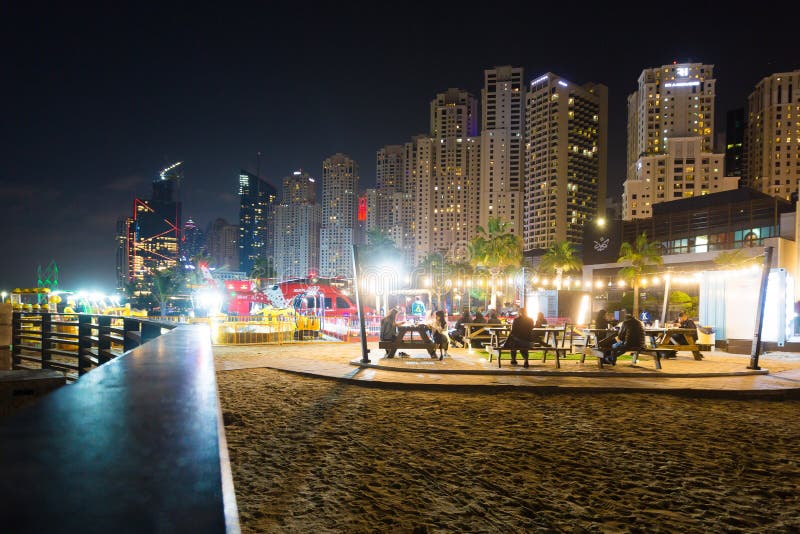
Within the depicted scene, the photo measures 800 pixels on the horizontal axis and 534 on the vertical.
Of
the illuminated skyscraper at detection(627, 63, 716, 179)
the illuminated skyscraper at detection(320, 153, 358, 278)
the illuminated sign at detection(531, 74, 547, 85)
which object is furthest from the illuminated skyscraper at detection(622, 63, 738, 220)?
the illuminated skyscraper at detection(320, 153, 358, 278)

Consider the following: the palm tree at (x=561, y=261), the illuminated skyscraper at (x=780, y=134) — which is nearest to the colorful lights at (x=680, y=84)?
the illuminated skyscraper at (x=780, y=134)

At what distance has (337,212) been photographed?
6604 inches

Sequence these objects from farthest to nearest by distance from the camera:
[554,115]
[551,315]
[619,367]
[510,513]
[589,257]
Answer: [554,115] < [589,257] < [551,315] < [619,367] < [510,513]

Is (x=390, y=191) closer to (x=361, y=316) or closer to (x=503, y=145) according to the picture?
(x=503, y=145)

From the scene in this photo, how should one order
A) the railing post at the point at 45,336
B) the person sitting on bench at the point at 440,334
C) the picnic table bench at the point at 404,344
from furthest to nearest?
the person sitting on bench at the point at 440,334
the picnic table bench at the point at 404,344
the railing post at the point at 45,336

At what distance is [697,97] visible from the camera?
134625 mm

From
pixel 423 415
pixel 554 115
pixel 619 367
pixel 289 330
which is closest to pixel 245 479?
pixel 423 415

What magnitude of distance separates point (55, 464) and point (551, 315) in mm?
28200

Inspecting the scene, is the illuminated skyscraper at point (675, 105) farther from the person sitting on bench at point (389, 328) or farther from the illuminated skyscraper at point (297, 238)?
the person sitting on bench at point (389, 328)

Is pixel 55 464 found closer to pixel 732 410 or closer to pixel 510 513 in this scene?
pixel 510 513

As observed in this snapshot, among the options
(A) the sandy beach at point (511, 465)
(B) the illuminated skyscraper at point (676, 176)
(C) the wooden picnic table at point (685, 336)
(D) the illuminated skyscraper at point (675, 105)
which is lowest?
(A) the sandy beach at point (511, 465)

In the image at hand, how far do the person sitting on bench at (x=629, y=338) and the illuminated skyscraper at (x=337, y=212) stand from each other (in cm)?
14702

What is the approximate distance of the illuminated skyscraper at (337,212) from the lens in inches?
6299

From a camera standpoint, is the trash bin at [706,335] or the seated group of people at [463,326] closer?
the seated group of people at [463,326]
